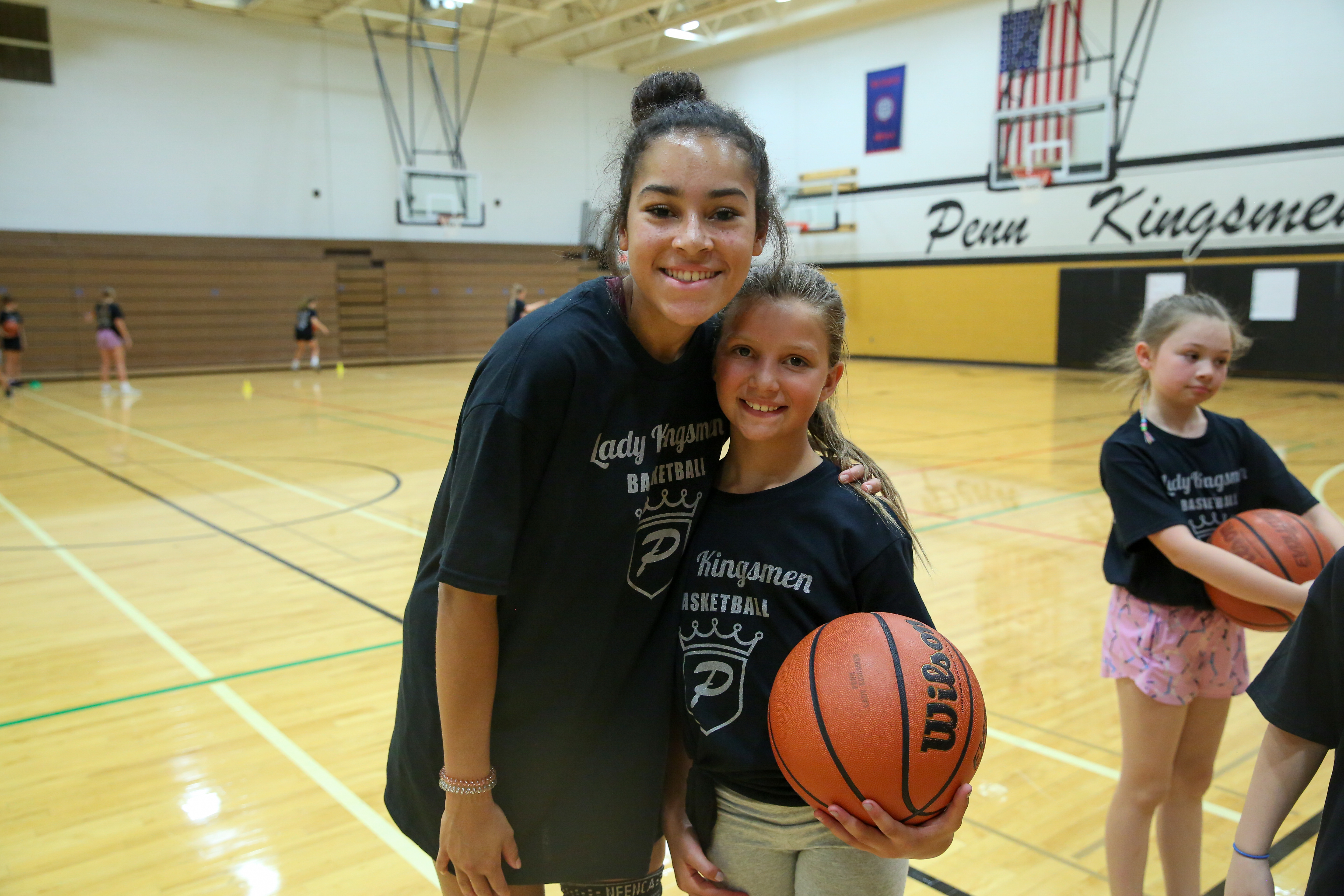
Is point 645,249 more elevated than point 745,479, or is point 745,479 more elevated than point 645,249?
point 645,249

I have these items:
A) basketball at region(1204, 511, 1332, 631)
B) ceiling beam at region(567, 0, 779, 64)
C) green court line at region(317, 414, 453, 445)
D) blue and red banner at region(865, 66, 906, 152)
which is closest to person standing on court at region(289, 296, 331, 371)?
green court line at region(317, 414, 453, 445)

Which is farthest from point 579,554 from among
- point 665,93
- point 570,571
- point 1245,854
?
point 1245,854

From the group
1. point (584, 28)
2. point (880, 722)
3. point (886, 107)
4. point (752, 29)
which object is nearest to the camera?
point (880, 722)

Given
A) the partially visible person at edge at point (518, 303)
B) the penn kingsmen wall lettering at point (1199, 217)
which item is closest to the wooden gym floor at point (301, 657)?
the penn kingsmen wall lettering at point (1199, 217)

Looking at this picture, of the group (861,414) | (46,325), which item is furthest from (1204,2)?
(46,325)

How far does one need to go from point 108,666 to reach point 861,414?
8652mm

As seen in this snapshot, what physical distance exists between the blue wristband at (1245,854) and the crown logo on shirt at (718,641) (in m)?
0.65

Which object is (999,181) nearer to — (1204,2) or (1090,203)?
(1090,203)

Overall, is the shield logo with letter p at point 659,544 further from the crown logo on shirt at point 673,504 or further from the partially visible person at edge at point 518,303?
the partially visible person at edge at point 518,303

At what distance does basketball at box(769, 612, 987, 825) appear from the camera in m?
1.30

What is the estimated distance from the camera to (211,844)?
8.72 ft

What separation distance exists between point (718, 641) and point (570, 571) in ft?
0.86

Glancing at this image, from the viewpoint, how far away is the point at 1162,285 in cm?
1514

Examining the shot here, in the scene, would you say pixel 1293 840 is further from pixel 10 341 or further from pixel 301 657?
pixel 10 341
